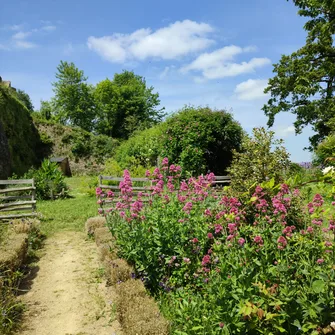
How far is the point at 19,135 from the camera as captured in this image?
980 inches

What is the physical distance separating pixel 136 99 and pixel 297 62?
30.5 metres

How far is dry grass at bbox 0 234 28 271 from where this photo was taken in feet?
17.6

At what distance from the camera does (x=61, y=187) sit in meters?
15.7

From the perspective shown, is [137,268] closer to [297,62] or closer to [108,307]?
[108,307]

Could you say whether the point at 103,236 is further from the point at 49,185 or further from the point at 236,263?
the point at 49,185

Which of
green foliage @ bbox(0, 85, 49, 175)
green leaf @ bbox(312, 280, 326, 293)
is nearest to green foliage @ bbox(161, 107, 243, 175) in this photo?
green leaf @ bbox(312, 280, 326, 293)

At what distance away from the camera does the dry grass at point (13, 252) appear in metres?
5.37

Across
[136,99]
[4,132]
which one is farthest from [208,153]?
[136,99]

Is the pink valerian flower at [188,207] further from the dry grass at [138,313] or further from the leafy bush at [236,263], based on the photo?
the dry grass at [138,313]

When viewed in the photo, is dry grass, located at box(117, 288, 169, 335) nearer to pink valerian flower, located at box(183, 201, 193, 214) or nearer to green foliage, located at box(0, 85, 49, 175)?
pink valerian flower, located at box(183, 201, 193, 214)

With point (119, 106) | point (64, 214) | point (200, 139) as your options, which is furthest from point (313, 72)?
point (119, 106)

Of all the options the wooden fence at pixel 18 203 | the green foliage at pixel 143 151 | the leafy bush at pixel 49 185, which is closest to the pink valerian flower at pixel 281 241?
the wooden fence at pixel 18 203

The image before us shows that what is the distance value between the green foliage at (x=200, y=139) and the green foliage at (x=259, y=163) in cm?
623

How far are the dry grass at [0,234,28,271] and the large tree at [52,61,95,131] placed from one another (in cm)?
4170
